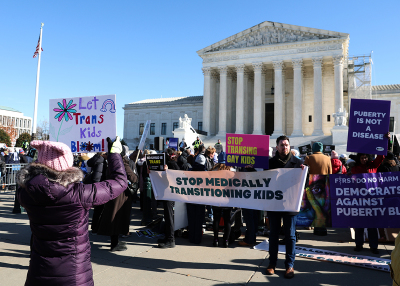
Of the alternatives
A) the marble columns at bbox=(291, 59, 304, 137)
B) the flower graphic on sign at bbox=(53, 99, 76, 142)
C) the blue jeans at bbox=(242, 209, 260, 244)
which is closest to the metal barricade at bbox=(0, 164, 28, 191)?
the flower graphic on sign at bbox=(53, 99, 76, 142)

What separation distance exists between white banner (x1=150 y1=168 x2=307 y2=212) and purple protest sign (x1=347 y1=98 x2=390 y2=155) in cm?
180

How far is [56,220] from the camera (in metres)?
2.45

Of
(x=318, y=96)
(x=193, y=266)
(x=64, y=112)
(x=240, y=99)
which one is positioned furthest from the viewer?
(x=240, y=99)

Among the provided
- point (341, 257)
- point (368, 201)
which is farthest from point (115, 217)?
point (368, 201)

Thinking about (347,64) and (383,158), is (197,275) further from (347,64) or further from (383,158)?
(347,64)

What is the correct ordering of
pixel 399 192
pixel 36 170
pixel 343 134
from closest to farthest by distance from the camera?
pixel 36 170 → pixel 399 192 → pixel 343 134

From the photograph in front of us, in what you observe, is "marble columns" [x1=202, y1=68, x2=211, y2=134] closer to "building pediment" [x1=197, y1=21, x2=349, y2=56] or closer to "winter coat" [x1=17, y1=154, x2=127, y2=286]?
"building pediment" [x1=197, y1=21, x2=349, y2=56]

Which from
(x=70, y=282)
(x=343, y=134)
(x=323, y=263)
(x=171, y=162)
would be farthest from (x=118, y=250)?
(x=343, y=134)

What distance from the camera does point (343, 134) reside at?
1184 inches

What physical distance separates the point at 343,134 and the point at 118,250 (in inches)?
1153

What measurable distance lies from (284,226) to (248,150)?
163cm

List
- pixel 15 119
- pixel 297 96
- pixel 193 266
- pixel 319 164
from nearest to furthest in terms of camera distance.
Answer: pixel 193 266
pixel 319 164
pixel 297 96
pixel 15 119

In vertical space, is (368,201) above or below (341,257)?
above

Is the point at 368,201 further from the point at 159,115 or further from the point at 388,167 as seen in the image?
the point at 159,115
